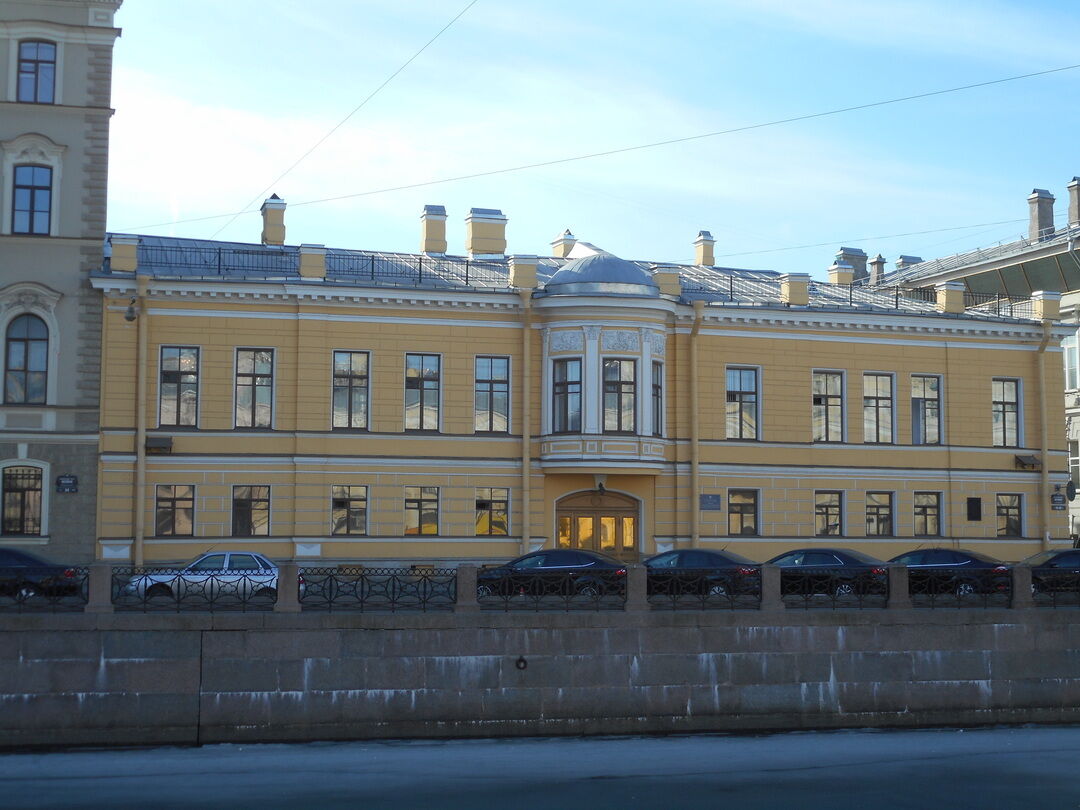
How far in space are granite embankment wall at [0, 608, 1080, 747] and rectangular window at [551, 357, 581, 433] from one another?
10290 mm

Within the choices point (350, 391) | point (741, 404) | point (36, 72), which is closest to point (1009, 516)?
point (741, 404)

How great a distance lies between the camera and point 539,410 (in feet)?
106

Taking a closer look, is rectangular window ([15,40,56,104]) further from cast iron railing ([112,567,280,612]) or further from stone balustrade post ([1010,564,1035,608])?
stone balustrade post ([1010,564,1035,608])

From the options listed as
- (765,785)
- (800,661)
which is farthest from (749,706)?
(765,785)

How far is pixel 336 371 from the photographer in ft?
103

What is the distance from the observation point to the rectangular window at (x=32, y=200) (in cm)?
3019

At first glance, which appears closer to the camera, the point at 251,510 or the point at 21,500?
the point at 21,500

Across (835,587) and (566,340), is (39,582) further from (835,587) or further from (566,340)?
(566,340)

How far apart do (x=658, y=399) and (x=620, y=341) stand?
1.80 m

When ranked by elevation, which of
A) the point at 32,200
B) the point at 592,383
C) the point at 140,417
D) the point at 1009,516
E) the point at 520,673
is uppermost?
the point at 32,200

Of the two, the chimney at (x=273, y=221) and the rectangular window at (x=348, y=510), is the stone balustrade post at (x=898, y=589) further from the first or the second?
the chimney at (x=273, y=221)

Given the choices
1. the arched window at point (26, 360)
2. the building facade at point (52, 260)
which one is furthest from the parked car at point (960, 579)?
the arched window at point (26, 360)

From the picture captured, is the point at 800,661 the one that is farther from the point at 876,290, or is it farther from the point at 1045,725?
the point at 876,290

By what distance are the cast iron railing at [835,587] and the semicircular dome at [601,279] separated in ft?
33.2
